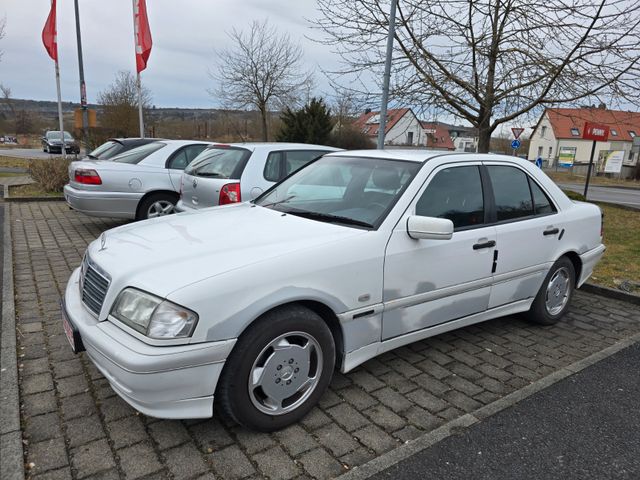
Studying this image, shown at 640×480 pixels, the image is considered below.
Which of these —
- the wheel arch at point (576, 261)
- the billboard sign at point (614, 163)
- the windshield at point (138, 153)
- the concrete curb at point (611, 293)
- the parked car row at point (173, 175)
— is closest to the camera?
the wheel arch at point (576, 261)

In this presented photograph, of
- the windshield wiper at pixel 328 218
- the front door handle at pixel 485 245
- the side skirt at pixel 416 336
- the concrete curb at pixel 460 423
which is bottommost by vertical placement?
the concrete curb at pixel 460 423

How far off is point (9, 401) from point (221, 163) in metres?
3.97

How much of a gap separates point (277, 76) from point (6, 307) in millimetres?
20139

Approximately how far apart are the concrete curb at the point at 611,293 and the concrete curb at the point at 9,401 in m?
5.83

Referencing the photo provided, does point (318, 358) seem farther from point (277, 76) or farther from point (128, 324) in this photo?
point (277, 76)

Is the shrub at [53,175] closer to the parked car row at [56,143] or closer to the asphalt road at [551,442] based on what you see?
the asphalt road at [551,442]

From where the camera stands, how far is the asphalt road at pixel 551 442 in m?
2.46

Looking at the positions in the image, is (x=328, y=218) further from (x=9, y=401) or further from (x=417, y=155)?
(x=9, y=401)

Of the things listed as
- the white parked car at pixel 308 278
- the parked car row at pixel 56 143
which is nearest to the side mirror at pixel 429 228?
the white parked car at pixel 308 278

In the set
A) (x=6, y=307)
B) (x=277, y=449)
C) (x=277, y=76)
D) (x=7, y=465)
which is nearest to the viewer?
(x=7, y=465)

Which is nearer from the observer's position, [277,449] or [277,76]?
[277,449]

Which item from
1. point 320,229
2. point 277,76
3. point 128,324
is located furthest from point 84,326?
point 277,76

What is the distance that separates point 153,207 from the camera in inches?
307

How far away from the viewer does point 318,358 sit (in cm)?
282
